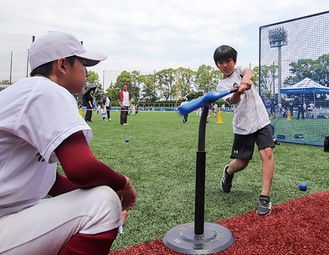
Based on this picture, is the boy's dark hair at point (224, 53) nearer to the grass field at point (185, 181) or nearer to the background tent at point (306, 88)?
the grass field at point (185, 181)

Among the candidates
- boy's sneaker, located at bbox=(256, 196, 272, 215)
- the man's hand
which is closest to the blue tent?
boy's sneaker, located at bbox=(256, 196, 272, 215)

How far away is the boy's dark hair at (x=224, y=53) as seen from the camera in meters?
3.31

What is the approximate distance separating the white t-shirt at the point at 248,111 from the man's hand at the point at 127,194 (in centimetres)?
205

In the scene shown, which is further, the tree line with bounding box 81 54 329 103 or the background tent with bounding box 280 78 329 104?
the tree line with bounding box 81 54 329 103

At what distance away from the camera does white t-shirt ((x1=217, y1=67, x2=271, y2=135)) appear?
347 centimetres

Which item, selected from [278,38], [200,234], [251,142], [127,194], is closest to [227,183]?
[251,142]

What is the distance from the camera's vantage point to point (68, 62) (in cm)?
157

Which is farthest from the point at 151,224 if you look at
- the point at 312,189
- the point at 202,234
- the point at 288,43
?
the point at 288,43

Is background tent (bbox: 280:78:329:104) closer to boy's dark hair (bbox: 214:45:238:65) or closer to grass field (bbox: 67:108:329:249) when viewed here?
grass field (bbox: 67:108:329:249)

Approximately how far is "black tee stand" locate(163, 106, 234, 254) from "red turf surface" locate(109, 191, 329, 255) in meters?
0.06

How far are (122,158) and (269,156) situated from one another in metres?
3.34

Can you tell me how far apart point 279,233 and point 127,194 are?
1.52 m

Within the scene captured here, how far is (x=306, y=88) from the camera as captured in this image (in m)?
8.91

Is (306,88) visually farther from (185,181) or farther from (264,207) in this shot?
(264,207)
